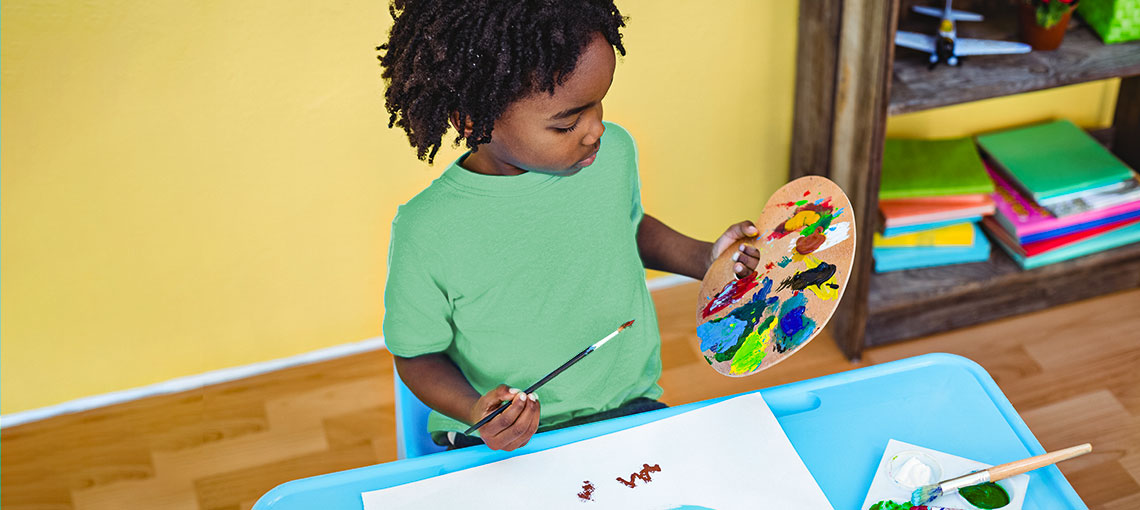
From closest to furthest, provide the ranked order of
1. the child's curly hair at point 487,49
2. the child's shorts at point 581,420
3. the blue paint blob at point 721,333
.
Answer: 1. the child's curly hair at point 487,49
2. the blue paint blob at point 721,333
3. the child's shorts at point 581,420

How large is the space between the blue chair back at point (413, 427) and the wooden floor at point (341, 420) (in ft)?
1.85

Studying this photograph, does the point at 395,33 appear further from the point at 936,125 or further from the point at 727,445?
the point at 936,125

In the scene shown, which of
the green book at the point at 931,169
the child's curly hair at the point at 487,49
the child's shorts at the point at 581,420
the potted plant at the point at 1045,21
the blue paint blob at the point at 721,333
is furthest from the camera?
the green book at the point at 931,169

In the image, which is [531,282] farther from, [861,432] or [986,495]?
[986,495]

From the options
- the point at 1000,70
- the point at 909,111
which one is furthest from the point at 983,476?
the point at 1000,70

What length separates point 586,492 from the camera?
978 mm

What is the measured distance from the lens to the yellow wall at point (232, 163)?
5.10 ft

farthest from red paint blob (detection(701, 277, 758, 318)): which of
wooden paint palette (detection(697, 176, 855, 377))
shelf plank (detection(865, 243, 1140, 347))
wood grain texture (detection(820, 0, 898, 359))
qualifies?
shelf plank (detection(865, 243, 1140, 347))

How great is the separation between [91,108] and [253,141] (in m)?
0.25

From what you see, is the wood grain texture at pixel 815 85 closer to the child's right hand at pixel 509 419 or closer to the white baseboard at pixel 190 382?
the white baseboard at pixel 190 382

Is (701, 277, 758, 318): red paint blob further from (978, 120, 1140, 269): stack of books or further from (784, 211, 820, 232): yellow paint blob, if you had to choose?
(978, 120, 1140, 269): stack of books

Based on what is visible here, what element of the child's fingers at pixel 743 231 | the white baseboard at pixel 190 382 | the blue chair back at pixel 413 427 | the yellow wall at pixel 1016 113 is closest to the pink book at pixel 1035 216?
the yellow wall at pixel 1016 113

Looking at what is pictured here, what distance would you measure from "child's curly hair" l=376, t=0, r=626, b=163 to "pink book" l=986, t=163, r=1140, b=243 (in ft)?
4.17

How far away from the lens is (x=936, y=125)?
2.06m
